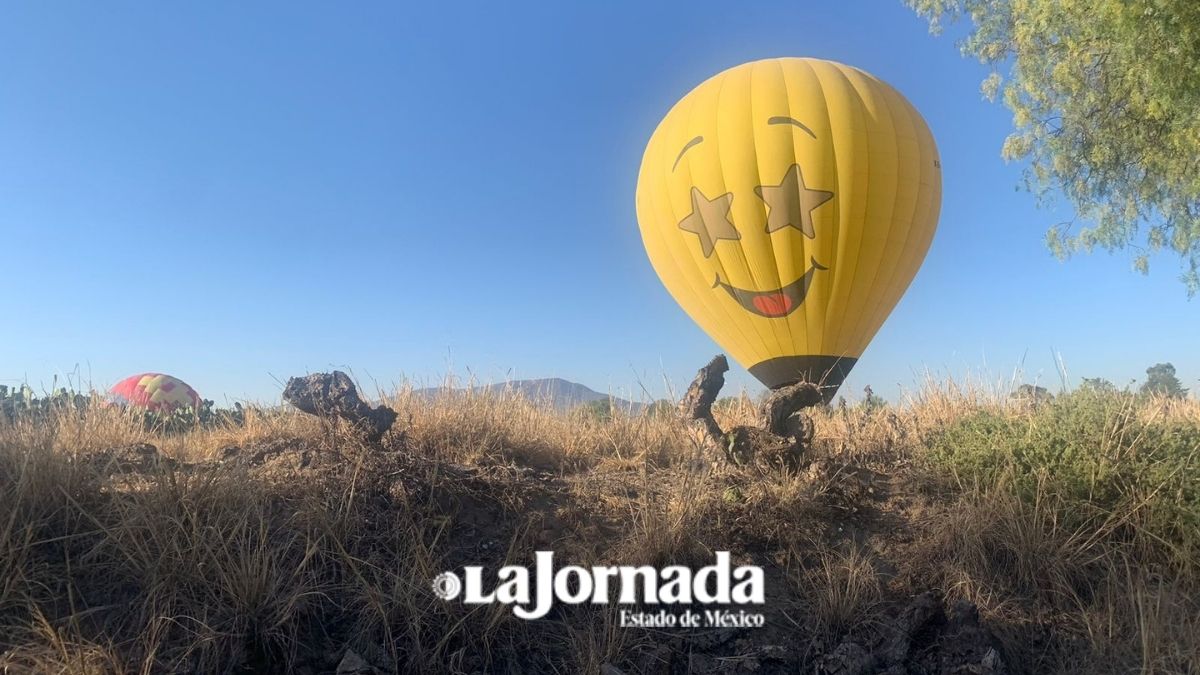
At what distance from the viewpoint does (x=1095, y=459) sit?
4.74m

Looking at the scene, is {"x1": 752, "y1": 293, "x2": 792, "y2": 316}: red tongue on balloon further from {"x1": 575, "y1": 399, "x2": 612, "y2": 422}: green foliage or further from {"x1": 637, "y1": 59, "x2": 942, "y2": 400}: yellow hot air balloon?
{"x1": 575, "y1": 399, "x2": 612, "y2": 422}: green foliage

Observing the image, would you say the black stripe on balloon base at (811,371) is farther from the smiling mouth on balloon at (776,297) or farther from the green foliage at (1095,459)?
the green foliage at (1095,459)

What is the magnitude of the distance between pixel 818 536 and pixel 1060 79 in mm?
7351

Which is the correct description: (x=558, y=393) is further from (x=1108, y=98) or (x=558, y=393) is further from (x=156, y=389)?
(x=156, y=389)

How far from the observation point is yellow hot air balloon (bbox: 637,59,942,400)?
6.74 meters

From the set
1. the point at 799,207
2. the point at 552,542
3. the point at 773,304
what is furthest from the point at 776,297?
the point at 552,542

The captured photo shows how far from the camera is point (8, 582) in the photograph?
3373 millimetres

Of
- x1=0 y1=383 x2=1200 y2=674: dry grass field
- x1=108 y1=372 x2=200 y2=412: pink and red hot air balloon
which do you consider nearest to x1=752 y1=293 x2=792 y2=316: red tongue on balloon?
x1=0 y1=383 x2=1200 y2=674: dry grass field

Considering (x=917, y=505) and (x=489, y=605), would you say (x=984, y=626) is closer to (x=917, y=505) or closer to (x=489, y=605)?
(x=917, y=505)

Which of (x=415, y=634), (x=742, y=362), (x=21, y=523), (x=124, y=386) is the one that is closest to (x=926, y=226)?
(x=742, y=362)

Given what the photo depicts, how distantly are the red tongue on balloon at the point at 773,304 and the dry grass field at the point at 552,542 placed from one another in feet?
5.47

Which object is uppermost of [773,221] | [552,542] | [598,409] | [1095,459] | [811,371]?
[773,221]

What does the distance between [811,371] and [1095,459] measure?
8.58 feet

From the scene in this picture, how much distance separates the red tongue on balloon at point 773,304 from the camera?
6.93 meters
